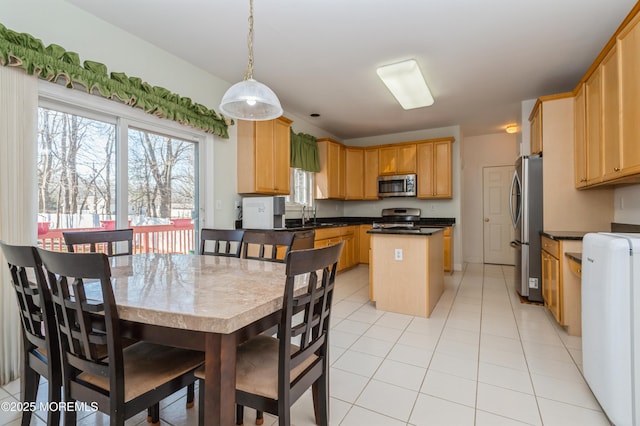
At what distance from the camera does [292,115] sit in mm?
4977

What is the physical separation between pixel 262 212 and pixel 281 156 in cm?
99

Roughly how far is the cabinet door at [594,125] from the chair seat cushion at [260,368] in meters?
2.96

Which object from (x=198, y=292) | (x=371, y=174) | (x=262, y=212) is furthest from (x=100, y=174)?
(x=371, y=174)

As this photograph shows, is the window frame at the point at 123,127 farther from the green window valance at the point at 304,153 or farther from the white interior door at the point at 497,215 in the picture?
the white interior door at the point at 497,215

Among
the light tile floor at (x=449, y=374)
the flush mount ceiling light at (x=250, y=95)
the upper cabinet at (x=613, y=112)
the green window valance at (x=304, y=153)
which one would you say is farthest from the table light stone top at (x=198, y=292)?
the green window valance at (x=304, y=153)

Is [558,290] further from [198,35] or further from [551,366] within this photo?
[198,35]

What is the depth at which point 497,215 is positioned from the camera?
6.07m

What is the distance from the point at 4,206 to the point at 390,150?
534 centimetres

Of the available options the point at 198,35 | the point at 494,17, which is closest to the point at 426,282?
the point at 494,17

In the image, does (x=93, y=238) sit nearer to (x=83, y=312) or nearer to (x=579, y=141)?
(x=83, y=312)

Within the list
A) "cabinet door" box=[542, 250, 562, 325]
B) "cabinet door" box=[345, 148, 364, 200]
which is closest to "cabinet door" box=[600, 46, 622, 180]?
"cabinet door" box=[542, 250, 562, 325]

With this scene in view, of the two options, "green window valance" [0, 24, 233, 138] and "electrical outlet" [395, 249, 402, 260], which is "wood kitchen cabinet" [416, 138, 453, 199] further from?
"green window valance" [0, 24, 233, 138]

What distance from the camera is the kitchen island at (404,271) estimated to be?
3145 mm

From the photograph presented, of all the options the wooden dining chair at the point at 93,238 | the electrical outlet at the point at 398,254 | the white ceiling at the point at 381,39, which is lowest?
the electrical outlet at the point at 398,254
